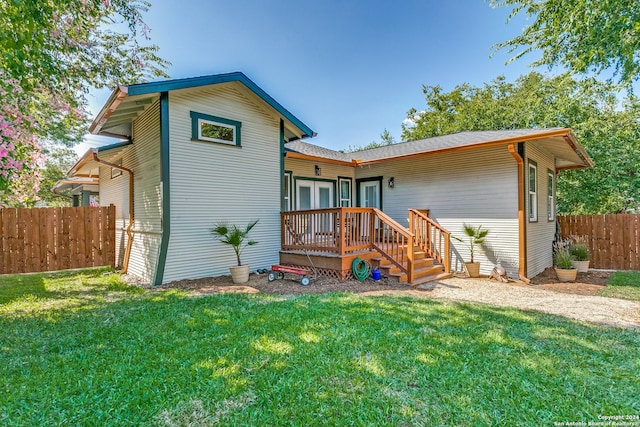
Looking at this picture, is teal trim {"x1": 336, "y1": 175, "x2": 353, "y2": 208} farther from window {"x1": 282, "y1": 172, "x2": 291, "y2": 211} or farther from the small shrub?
the small shrub

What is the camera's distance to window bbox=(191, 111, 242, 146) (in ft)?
22.1

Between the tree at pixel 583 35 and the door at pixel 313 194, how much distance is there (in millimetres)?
5995

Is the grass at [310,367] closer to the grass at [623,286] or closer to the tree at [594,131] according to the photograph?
the grass at [623,286]

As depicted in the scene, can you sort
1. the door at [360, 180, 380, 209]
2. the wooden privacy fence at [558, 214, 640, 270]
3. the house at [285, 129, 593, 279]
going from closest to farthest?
1. the house at [285, 129, 593, 279]
2. the wooden privacy fence at [558, 214, 640, 270]
3. the door at [360, 180, 380, 209]

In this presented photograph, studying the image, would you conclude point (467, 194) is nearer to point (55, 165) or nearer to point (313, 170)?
point (313, 170)

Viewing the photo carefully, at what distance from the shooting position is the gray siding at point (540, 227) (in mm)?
7746

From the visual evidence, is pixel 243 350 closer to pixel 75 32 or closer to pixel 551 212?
pixel 75 32

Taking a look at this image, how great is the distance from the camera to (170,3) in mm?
7703

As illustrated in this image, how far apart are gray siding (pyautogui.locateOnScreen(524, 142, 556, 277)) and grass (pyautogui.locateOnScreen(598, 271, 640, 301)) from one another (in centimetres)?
147

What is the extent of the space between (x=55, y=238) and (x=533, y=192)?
1321cm

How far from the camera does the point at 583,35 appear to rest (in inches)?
218

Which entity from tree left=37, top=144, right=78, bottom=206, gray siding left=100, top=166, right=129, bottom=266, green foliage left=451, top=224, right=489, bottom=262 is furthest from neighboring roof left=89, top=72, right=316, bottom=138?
tree left=37, top=144, right=78, bottom=206

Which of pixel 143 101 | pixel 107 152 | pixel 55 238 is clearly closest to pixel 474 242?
pixel 143 101

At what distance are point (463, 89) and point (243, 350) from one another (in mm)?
25243
